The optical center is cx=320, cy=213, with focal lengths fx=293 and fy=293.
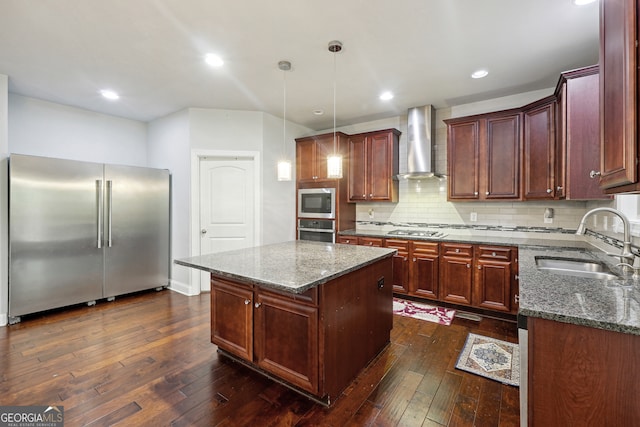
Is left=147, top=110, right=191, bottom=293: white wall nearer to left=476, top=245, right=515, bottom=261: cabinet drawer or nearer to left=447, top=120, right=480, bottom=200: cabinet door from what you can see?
left=447, top=120, right=480, bottom=200: cabinet door

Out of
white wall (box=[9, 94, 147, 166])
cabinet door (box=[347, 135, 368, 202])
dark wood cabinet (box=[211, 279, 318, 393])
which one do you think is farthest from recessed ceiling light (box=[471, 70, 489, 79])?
white wall (box=[9, 94, 147, 166])

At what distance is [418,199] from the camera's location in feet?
14.6

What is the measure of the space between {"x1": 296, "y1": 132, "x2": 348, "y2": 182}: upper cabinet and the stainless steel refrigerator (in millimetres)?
2099

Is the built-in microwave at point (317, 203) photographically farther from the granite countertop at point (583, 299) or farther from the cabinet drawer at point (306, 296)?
the granite countertop at point (583, 299)

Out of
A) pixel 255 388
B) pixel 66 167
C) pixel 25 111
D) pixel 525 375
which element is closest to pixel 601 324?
pixel 525 375

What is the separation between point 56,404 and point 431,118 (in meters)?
4.71

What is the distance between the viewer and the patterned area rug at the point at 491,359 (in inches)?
87.7

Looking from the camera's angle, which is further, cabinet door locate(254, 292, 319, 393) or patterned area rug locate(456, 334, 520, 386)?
patterned area rug locate(456, 334, 520, 386)

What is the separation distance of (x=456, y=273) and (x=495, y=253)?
0.49 m

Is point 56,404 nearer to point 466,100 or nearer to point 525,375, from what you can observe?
point 525,375

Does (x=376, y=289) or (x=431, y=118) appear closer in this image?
(x=376, y=289)

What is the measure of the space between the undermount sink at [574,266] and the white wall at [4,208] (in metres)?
5.12

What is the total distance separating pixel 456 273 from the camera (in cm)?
357

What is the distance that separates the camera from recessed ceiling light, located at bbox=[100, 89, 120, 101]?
3633 mm
